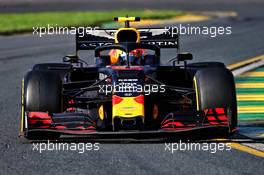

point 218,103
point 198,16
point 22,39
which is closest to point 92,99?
point 218,103

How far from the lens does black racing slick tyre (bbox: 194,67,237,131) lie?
954 cm

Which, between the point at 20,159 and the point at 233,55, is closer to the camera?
the point at 20,159

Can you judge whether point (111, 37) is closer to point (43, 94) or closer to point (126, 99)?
point (43, 94)

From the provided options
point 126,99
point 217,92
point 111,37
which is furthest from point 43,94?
point 111,37

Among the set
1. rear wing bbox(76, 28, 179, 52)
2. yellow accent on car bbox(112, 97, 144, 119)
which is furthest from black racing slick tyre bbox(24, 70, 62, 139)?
A: rear wing bbox(76, 28, 179, 52)

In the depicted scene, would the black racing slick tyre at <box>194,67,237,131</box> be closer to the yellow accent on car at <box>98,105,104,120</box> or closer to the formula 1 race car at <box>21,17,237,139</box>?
the formula 1 race car at <box>21,17,237,139</box>

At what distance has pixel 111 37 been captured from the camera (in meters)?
12.6

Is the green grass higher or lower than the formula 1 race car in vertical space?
higher

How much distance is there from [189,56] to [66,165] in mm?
3660

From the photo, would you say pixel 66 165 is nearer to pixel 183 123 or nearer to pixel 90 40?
pixel 183 123

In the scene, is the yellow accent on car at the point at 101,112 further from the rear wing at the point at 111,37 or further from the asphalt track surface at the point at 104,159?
the rear wing at the point at 111,37

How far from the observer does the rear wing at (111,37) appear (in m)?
12.4

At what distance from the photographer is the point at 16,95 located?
46.2 ft

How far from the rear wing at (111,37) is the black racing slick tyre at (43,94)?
254 cm
